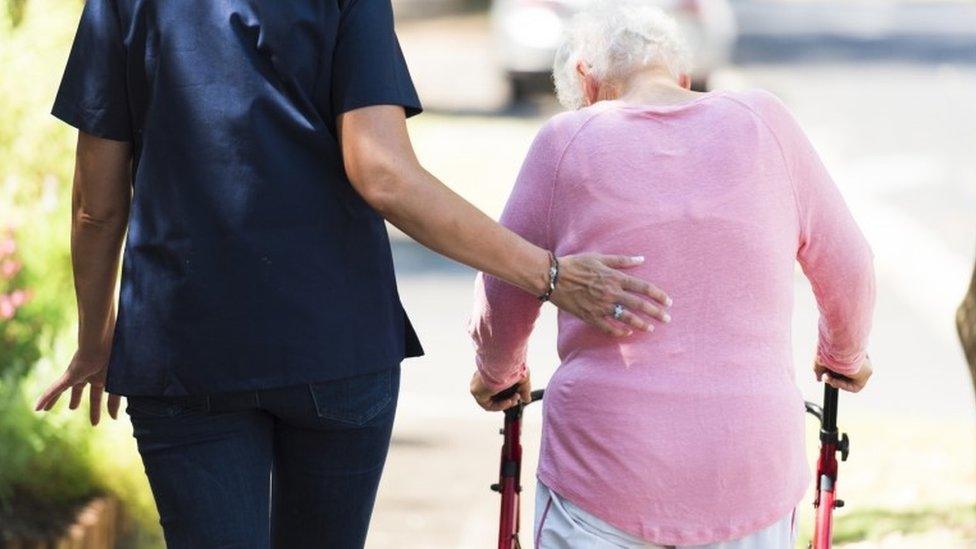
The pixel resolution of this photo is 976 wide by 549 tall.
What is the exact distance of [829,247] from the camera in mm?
3291

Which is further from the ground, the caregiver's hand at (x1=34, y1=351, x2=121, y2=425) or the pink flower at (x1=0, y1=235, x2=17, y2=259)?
the caregiver's hand at (x1=34, y1=351, x2=121, y2=425)

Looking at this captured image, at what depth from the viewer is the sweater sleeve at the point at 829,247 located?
125 inches

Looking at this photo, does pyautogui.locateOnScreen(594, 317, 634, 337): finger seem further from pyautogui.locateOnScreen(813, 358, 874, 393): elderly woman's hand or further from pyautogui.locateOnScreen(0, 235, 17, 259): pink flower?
pyautogui.locateOnScreen(0, 235, 17, 259): pink flower

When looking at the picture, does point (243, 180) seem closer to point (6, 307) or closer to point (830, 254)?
point (830, 254)

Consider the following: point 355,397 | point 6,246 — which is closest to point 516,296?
point 355,397

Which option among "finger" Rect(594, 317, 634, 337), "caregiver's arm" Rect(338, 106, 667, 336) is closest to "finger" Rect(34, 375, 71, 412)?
"caregiver's arm" Rect(338, 106, 667, 336)

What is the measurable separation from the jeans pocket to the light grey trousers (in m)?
0.37

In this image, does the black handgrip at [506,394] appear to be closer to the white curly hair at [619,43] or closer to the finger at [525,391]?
the finger at [525,391]

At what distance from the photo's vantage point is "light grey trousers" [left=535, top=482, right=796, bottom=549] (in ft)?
10.3

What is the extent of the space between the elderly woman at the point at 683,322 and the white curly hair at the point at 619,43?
0.24ft

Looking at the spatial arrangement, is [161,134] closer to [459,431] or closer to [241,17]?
[241,17]

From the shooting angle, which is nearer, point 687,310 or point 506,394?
point 687,310

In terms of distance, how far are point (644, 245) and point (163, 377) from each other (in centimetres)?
86

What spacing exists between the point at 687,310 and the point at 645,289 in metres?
0.09
